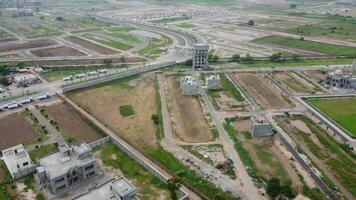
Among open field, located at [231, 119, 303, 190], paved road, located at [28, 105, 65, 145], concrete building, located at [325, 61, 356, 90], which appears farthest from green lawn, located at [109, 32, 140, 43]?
open field, located at [231, 119, 303, 190]

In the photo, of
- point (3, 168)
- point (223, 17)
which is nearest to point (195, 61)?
point (3, 168)

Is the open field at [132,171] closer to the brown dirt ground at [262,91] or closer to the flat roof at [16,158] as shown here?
the flat roof at [16,158]

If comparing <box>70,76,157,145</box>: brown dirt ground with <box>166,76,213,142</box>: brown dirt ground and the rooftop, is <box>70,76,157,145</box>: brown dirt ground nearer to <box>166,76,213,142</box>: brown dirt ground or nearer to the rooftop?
<box>166,76,213,142</box>: brown dirt ground

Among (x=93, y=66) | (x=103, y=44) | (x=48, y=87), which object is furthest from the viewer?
(x=103, y=44)

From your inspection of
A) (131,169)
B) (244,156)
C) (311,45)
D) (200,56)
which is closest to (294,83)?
(200,56)

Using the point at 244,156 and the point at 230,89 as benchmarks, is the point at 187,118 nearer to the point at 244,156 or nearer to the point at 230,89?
the point at 244,156

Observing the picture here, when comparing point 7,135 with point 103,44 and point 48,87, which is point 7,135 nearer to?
point 48,87

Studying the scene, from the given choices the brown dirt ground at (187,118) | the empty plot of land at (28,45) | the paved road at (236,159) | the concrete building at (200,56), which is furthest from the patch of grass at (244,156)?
the empty plot of land at (28,45)
